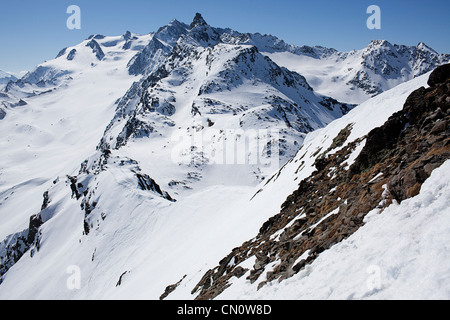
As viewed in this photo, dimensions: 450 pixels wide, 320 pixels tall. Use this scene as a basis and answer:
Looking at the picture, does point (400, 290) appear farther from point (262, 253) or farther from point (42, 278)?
point (42, 278)

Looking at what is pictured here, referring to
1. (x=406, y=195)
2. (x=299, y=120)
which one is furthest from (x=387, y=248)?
(x=299, y=120)

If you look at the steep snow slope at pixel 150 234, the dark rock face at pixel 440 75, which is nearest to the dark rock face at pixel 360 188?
the dark rock face at pixel 440 75

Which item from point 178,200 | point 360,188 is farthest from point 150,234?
point 360,188

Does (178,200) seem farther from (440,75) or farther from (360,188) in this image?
(440,75)

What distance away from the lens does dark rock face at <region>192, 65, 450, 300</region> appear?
26.1 feet

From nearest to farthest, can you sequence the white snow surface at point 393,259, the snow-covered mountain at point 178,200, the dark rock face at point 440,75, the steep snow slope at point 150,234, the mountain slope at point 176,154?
the white snow surface at point 393,259 < the dark rock face at point 440,75 < the snow-covered mountain at point 178,200 < the steep snow slope at point 150,234 < the mountain slope at point 176,154

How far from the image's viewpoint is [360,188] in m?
9.91

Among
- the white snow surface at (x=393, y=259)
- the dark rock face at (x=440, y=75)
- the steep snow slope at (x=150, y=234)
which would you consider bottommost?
the steep snow slope at (x=150, y=234)

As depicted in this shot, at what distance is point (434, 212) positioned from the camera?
6.49m

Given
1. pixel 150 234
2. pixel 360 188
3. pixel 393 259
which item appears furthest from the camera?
pixel 150 234

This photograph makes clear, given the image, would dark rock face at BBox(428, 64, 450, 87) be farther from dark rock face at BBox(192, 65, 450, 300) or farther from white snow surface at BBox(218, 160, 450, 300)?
white snow surface at BBox(218, 160, 450, 300)

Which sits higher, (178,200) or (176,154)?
(176,154)

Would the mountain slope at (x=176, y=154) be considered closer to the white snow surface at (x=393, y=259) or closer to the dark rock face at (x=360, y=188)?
A: the dark rock face at (x=360, y=188)

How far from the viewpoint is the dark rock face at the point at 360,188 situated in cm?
795
